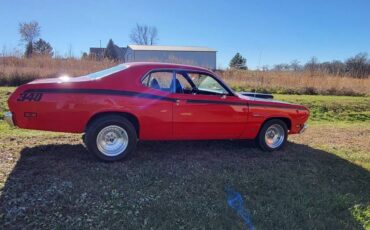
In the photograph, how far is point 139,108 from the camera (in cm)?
544

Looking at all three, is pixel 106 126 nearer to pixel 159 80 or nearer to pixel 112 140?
pixel 112 140

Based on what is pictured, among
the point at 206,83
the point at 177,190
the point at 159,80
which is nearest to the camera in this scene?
the point at 177,190

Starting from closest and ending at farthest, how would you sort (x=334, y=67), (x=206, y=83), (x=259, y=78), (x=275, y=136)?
(x=206, y=83), (x=275, y=136), (x=259, y=78), (x=334, y=67)

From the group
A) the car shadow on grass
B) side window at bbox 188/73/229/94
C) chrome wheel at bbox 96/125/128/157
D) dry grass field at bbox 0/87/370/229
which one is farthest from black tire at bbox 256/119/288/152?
chrome wheel at bbox 96/125/128/157

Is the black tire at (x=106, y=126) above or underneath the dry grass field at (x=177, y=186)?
above

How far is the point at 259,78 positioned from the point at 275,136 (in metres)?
14.8

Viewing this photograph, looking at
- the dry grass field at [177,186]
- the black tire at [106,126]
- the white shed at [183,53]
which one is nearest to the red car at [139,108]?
the black tire at [106,126]

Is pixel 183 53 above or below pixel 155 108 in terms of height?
above

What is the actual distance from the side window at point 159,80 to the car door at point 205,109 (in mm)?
134

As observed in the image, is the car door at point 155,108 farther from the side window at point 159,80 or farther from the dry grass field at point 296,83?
the dry grass field at point 296,83

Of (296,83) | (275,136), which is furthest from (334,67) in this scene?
(275,136)

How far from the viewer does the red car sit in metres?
5.09

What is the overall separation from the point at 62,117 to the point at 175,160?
199cm

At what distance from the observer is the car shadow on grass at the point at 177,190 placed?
12.6ft
